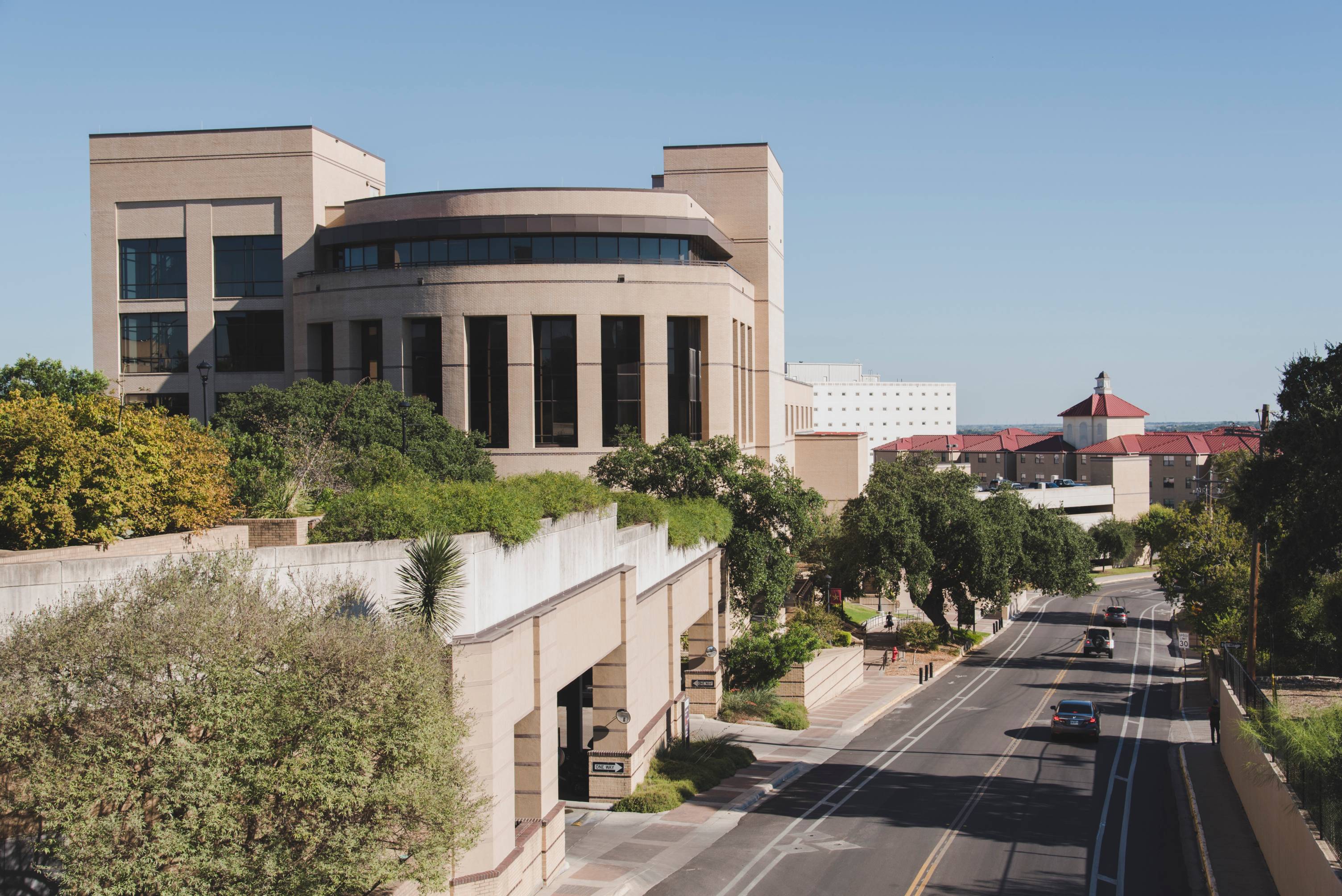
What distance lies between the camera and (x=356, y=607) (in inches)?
684

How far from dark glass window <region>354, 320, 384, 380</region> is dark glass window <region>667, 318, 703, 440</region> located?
44.1 feet

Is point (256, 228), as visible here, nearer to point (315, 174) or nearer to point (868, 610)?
point (315, 174)

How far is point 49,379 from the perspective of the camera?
36219 mm

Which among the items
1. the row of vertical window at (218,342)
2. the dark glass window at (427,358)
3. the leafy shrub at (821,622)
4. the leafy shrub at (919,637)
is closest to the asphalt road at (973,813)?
the leafy shrub at (821,622)

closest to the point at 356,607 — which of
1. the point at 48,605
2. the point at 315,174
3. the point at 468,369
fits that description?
→ the point at 48,605

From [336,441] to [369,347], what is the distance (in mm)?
14402

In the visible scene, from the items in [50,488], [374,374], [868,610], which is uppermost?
[374,374]

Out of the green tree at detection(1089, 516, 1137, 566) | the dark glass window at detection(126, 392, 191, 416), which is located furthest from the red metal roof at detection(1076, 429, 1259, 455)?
the dark glass window at detection(126, 392, 191, 416)

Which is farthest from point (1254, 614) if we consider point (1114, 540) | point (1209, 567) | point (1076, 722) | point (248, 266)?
point (1114, 540)

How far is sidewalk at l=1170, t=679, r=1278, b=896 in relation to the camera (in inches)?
906

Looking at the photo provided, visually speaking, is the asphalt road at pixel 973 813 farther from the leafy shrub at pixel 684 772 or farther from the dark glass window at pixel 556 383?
the dark glass window at pixel 556 383

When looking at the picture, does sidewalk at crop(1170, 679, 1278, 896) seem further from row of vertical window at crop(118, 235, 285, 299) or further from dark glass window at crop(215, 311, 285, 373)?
row of vertical window at crop(118, 235, 285, 299)

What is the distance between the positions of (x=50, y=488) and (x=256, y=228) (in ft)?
126

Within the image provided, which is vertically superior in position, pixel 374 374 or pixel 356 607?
pixel 374 374
